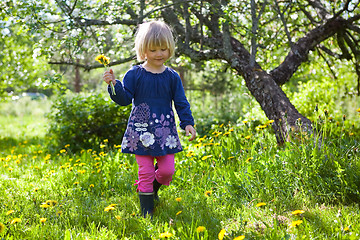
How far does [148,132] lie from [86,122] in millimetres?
3697

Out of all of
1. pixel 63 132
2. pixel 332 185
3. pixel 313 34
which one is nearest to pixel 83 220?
pixel 332 185

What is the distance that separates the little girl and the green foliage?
10.8ft

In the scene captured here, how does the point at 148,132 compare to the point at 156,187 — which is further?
the point at 156,187

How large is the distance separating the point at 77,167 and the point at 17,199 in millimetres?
1059

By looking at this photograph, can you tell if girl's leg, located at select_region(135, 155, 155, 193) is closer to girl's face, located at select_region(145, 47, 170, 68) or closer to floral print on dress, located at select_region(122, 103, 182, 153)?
floral print on dress, located at select_region(122, 103, 182, 153)

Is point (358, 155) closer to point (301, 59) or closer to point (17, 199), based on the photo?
point (301, 59)

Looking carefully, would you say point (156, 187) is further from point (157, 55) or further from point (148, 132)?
point (157, 55)

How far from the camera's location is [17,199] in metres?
2.70

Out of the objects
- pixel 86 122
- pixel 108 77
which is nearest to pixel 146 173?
pixel 108 77

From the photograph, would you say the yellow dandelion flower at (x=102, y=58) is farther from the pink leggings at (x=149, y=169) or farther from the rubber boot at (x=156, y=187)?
the rubber boot at (x=156, y=187)

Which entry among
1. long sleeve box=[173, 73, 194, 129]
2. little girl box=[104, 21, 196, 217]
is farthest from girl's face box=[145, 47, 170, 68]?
long sleeve box=[173, 73, 194, 129]

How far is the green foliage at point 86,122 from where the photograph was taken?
5586 millimetres

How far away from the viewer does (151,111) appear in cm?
238

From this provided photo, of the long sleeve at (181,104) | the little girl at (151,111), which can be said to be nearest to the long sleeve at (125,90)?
the little girl at (151,111)
